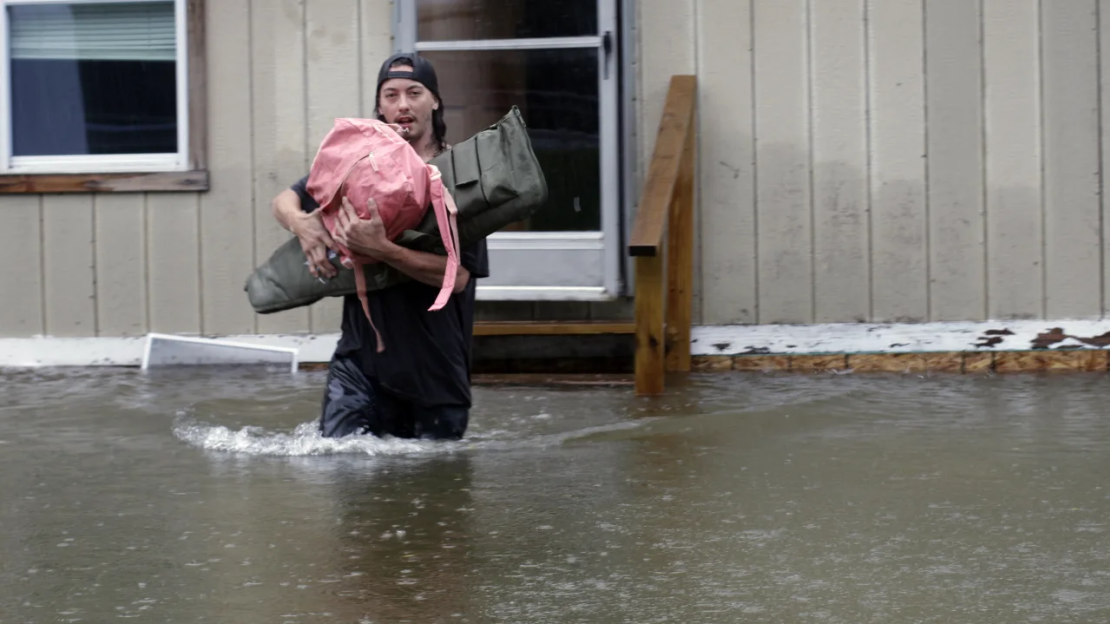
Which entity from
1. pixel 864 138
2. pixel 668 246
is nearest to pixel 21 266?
pixel 668 246

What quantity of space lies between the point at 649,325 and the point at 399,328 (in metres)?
1.59

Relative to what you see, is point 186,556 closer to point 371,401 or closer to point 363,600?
point 363,600

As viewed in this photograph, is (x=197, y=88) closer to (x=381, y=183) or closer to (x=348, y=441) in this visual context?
(x=348, y=441)

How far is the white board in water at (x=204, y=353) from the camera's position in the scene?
24.1 ft

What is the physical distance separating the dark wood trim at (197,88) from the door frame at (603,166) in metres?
1.01

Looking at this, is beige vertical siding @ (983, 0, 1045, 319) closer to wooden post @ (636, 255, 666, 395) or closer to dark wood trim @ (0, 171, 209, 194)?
wooden post @ (636, 255, 666, 395)

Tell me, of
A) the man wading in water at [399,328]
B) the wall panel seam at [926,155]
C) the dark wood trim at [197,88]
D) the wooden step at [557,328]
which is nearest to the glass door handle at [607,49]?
the wooden step at [557,328]

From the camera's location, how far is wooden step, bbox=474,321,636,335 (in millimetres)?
6793

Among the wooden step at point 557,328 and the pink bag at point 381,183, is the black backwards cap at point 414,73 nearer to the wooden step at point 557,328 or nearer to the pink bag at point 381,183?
the pink bag at point 381,183

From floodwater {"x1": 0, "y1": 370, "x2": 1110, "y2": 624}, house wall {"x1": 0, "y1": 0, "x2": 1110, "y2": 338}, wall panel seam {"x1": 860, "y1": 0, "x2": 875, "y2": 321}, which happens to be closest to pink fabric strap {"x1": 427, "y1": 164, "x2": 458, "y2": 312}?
floodwater {"x1": 0, "y1": 370, "x2": 1110, "y2": 624}

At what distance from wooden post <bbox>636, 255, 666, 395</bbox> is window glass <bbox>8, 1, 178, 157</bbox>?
281 centimetres

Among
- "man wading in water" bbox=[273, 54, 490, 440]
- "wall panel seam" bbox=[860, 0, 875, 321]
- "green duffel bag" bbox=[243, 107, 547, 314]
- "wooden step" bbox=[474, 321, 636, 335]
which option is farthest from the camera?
"wall panel seam" bbox=[860, 0, 875, 321]

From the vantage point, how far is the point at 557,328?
Answer: 679cm

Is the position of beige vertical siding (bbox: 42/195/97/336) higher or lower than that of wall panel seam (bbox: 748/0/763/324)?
lower
